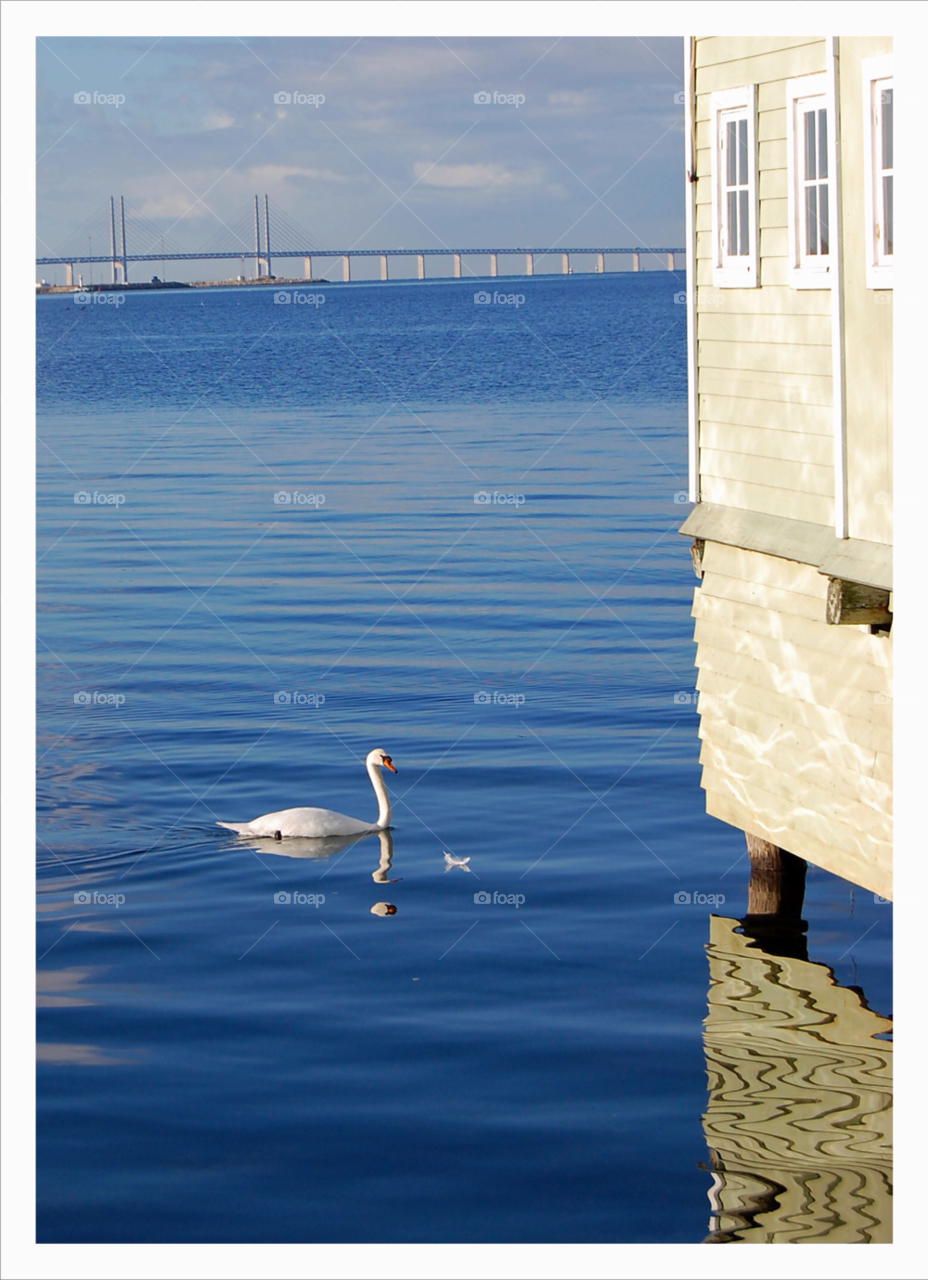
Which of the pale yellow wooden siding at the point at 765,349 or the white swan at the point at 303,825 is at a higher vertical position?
the pale yellow wooden siding at the point at 765,349

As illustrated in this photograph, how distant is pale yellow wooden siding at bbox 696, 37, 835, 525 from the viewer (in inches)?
464

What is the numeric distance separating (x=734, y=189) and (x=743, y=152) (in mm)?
279

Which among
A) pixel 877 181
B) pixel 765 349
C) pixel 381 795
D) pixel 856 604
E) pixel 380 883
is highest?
pixel 877 181

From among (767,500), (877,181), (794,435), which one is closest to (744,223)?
(794,435)

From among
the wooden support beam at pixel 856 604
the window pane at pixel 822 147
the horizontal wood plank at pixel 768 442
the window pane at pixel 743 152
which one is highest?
the window pane at pixel 743 152

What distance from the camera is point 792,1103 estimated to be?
10.6 m

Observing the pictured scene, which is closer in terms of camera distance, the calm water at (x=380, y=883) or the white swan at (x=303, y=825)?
the calm water at (x=380, y=883)

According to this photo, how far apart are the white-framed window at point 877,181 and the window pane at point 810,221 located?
4.19ft

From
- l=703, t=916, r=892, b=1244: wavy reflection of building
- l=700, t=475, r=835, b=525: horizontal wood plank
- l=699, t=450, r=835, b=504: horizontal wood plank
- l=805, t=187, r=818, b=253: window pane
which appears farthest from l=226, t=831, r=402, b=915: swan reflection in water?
l=805, t=187, r=818, b=253: window pane

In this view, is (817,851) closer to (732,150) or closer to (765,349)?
(765,349)

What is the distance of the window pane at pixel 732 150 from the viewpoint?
13.0 meters

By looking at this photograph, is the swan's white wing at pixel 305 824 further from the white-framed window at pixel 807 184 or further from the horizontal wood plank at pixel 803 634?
the white-framed window at pixel 807 184

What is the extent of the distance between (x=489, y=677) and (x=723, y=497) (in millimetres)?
8861

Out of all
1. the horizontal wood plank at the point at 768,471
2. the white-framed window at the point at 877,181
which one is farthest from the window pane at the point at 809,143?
the horizontal wood plank at the point at 768,471
